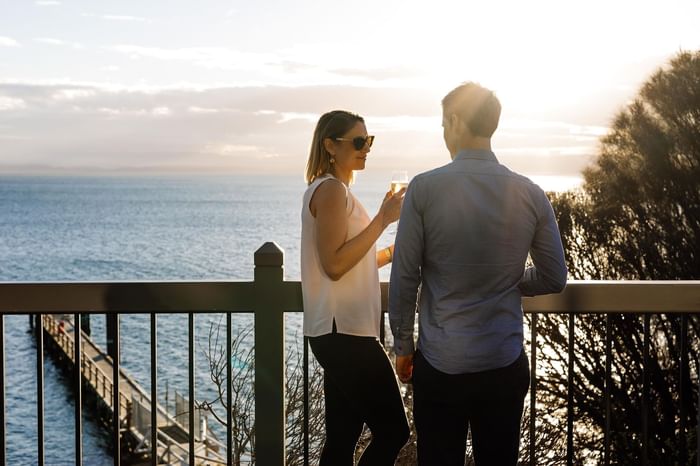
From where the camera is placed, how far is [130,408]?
28.8m

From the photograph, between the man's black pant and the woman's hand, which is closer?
the man's black pant

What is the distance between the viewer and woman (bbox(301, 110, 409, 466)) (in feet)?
8.56

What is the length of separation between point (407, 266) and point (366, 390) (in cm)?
54

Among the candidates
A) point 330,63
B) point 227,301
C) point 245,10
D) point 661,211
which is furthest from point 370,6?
point 330,63

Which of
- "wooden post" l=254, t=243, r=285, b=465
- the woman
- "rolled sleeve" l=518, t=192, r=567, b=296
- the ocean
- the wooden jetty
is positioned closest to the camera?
"rolled sleeve" l=518, t=192, r=567, b=296

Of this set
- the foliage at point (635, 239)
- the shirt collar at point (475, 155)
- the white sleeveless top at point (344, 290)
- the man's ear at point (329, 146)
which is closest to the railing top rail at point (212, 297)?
the white sleeveless top at point (344, 290)

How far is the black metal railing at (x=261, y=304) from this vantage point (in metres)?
2.96

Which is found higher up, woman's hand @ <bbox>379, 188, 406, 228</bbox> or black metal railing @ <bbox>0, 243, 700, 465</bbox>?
woman's hand @ <bbox>379, 188, 406, 228</bbox>

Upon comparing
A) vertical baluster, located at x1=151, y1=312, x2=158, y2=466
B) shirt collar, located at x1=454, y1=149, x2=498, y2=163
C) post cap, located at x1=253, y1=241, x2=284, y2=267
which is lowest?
vertical baluster, located at x1=151, y1=312, x2=158, y2=466

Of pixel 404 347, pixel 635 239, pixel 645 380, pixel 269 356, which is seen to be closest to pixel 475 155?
pixel 404 347

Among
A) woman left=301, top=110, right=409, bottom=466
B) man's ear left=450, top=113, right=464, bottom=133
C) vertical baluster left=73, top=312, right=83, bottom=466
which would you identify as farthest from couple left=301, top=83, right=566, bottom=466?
vertical baluster left=73, top=312, right=83, bottom=466

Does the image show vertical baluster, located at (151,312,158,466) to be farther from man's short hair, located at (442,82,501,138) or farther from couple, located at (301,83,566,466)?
man's short hair, located at (442,82,501,138)

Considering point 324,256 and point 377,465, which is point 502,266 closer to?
point 324,256

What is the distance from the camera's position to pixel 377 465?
8.86 feet
